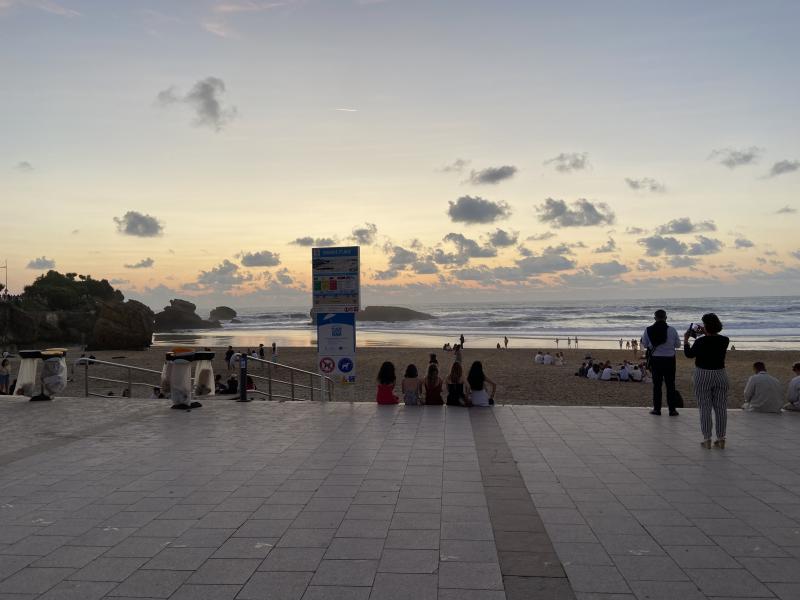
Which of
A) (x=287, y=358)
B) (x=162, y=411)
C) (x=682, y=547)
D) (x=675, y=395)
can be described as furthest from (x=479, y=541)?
(x=287, y=358)

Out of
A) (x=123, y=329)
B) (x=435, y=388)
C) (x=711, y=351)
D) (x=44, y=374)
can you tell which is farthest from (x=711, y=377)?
(x=123, y=329)

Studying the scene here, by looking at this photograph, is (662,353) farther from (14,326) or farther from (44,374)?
(14,326)

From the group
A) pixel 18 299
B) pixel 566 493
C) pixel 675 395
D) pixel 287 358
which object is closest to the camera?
pixel 566 493

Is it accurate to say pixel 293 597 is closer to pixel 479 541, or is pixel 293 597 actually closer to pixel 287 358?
pixel 479 541

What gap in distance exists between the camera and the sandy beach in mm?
18328

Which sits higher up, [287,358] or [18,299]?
[18,299]

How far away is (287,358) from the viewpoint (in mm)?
34719

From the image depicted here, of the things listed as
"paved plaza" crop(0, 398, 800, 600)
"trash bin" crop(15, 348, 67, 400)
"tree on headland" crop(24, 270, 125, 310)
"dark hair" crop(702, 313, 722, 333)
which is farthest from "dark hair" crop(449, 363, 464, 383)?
"tree on headland" crop(24, 270, 125, 310)

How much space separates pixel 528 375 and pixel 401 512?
65.9 feet

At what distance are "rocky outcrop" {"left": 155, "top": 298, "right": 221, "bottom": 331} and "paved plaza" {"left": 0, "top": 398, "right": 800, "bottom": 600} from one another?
82311mm

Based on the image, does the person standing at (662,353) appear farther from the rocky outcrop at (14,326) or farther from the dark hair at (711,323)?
the rocky outcrop at (14,326)

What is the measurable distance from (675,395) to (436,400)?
395 centimetres

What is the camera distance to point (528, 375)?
974 inches

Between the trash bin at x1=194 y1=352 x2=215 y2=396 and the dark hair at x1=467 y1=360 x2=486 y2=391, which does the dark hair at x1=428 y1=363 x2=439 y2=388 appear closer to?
the dark hair at x1=467 y1=360 x2=486 y2=391
